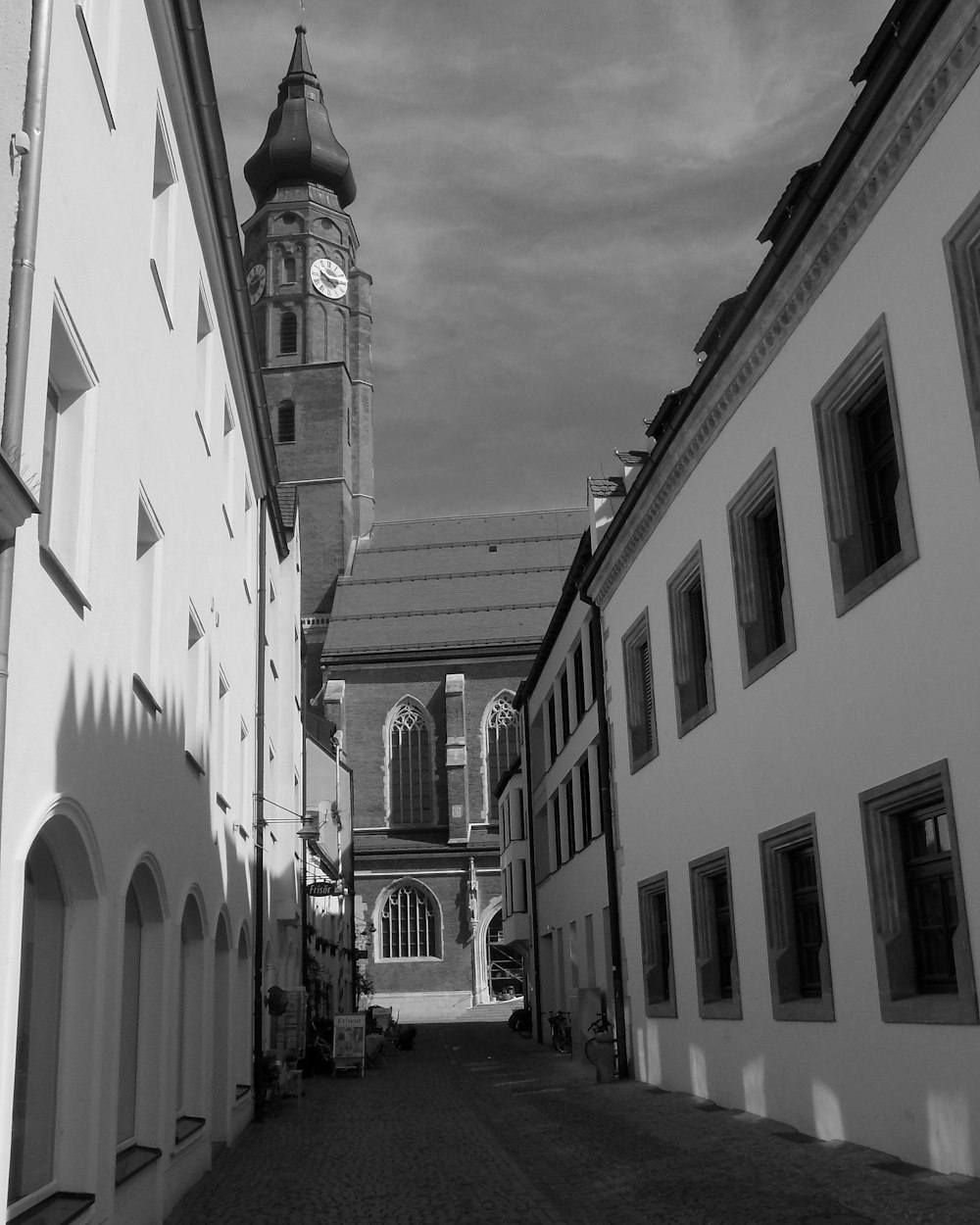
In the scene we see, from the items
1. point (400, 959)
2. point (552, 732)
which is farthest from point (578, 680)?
point (400, 959)

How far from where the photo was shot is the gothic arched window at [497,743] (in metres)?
53.9

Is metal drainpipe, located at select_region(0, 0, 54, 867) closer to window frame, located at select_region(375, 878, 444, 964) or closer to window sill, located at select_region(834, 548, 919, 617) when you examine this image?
window sill, located at select_region(834, 548, 919, 617)

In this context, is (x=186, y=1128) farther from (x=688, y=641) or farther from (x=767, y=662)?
(x=688, y=641)

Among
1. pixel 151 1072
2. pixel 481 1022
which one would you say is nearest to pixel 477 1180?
pixel 151 1072

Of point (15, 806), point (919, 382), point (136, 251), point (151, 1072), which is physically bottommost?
point (151, 1072)

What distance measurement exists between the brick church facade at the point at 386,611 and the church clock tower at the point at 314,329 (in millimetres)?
88

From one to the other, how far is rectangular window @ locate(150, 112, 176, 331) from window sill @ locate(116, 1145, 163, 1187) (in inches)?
258

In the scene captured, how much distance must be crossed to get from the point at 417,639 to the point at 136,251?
153 feet

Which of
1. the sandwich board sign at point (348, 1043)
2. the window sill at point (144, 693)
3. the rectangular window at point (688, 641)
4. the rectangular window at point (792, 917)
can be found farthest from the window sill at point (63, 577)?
the sandwich board sign at point (348, 1043)

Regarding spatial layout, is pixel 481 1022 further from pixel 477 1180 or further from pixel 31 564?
pixel 31 564

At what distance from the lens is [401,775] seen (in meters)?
54.5

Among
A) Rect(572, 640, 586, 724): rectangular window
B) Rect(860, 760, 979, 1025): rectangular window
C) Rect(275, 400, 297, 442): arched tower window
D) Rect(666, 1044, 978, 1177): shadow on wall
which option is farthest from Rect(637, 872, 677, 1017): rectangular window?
Rect(275, 400, 297, 442): arched tower window

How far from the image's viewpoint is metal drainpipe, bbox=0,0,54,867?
6.17 meters

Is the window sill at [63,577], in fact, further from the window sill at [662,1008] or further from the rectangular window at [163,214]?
the window sill at [662,1008]
